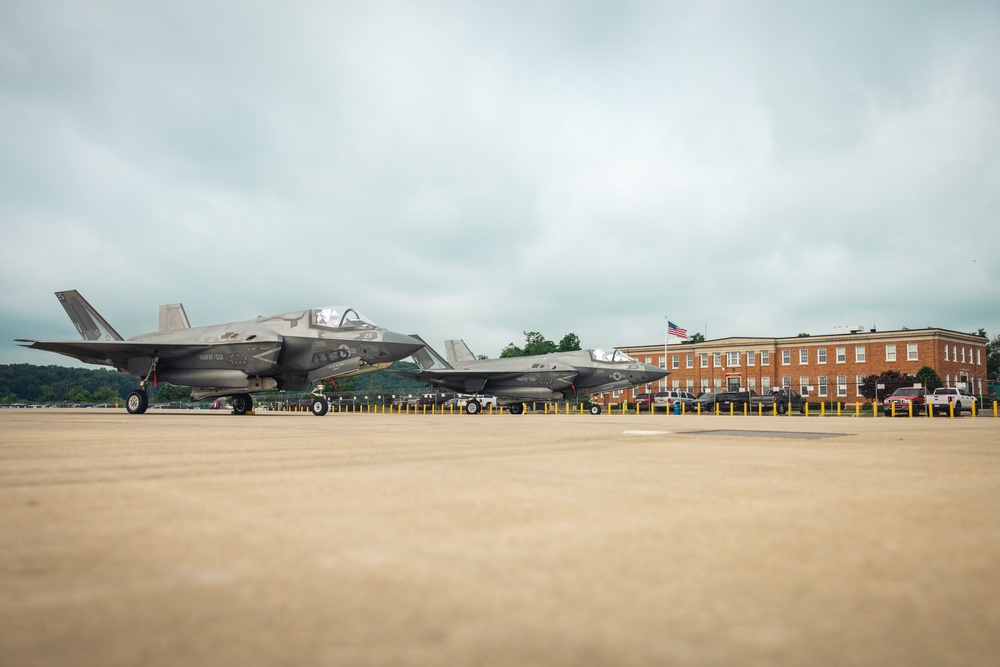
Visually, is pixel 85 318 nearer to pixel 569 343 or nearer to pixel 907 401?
pixel 907 401

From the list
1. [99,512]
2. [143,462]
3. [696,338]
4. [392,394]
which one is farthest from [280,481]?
[696,338]

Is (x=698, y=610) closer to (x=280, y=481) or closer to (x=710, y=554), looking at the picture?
(x=710, y=554)

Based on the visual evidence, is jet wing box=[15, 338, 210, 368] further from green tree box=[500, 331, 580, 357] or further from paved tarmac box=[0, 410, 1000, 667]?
green tree box=[500, 331, 580, 357]

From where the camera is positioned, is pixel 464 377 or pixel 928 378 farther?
pixel 928 378

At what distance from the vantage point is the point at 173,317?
25672 millimetres

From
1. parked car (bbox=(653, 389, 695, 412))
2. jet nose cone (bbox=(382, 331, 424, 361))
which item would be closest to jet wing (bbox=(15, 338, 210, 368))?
jet nose cone (bbox=(382, 331, 424, 361))

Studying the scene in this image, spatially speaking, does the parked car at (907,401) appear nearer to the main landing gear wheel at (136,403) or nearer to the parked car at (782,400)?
the parked car at (782,400)

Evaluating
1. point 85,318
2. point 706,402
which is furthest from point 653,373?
point 85,318

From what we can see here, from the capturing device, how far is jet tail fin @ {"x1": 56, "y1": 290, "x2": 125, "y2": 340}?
24250 millimetres

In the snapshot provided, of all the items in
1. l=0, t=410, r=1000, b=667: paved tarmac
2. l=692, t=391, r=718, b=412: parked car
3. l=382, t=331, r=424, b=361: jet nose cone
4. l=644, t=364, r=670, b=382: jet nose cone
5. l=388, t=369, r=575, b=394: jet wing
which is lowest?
l=692, t=391, r=718, b=412: parked car

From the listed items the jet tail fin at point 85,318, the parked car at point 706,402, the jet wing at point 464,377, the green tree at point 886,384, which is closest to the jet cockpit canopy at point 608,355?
the jet wing at point 464,377

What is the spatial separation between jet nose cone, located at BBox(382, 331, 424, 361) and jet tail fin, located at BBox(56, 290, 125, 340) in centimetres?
1164

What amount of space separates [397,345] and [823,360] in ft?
201

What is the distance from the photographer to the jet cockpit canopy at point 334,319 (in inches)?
858
